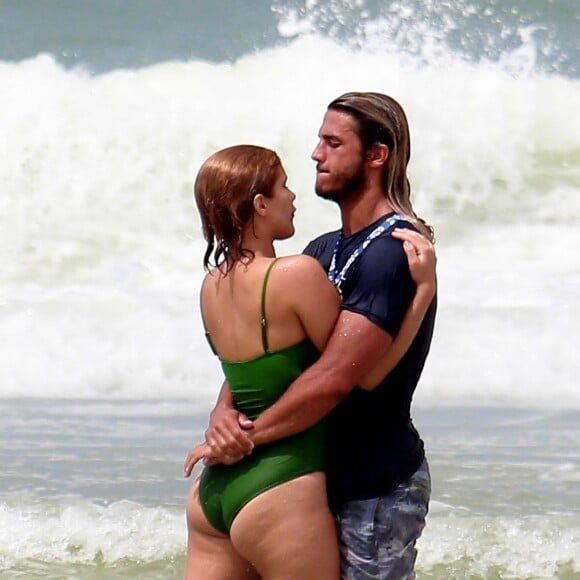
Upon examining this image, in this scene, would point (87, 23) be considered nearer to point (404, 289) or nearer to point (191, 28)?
point (191, 28)

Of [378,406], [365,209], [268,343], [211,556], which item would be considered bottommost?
[211,556]

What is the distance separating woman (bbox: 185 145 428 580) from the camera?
9.16 feet

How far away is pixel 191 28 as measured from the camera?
1420cm

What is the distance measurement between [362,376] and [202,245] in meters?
8.51

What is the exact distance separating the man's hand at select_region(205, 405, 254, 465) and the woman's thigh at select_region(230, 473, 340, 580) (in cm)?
11

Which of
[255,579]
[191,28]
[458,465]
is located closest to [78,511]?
[458,465]

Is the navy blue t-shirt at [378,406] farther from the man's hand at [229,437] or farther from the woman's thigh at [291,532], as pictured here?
the man's hand at [229,437]

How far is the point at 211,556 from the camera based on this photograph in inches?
117

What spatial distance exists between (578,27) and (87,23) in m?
5.16

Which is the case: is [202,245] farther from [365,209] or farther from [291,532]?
[291,532]

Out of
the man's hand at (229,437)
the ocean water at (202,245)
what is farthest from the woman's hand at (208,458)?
the ocean water at (202,245)

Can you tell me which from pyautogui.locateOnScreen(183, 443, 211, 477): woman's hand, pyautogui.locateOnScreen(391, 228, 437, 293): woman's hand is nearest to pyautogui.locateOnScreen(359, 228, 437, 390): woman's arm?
pyautogui.locateOnScreen(391, 228, 437, 293): woman's hand

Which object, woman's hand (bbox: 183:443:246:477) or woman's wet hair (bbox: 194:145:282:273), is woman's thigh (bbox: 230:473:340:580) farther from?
woman's wet hair (bbox: 194:145:282:273)

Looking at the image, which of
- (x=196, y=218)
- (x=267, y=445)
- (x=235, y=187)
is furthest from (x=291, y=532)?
(x=196, y=218)
